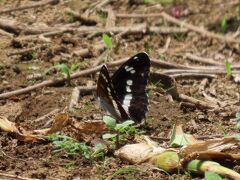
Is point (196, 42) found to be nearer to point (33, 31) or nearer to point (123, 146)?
point (33, 31)

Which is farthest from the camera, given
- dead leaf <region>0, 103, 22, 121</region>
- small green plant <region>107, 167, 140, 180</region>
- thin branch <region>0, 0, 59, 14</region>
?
thin branch <region>0, 0, 59, 14</region>

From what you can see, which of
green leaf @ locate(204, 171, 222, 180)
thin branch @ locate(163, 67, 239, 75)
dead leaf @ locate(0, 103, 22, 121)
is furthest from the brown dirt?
green leaf @ locate(204, 171, 222, 180)

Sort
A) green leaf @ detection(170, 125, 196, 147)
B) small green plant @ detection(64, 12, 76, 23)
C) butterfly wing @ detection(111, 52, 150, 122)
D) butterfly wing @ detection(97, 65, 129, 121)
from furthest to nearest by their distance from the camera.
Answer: small green plant @ detection(64, 12, 76, 23) < butterfly wing @ detection(111, 52, 150, 122) < butterfly wing @ detection(97, 65, 129, 121) < green leaf @ detection(170, 125, 196, 147)

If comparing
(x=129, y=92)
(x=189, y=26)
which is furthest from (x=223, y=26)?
(x=129, y=92)

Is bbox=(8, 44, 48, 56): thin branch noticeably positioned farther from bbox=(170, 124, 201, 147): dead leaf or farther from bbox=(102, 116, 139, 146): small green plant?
bbox=(170, 124, 201, 147): dead leaf

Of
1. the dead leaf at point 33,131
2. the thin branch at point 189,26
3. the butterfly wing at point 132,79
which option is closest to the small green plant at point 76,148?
the dead leaf at point 33,131

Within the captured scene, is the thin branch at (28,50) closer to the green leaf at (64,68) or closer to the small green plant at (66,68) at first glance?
the small green plant at (66,68)

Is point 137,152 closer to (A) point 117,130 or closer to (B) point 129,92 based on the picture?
(A) point 117,130
